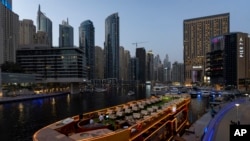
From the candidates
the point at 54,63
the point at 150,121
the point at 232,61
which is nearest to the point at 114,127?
the point at 150,121

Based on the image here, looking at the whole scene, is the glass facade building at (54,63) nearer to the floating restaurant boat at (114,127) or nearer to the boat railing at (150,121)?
the floating restaurant boat at (114,127)

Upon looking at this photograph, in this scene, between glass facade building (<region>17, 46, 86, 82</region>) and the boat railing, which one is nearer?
the boat railing

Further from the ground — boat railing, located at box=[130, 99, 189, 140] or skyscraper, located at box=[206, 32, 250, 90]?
skyscraper, located at box=[206, 32, 250, 90]

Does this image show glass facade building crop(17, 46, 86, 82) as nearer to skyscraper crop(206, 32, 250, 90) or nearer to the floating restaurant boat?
skyscraper crop(206, 32, 250, 90)

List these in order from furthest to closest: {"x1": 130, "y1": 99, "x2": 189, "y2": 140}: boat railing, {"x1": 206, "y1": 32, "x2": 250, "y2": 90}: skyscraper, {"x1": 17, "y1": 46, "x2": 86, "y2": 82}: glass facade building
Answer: {"x1": 206, "y1": 32, "x2": 250, "y2": 90}: skyscraper → {"x1": 17, "y1": 46, "x2": 86, "y2": 82}: glass facade building → {"x1": 130, "y1": 99, "x2": 189, "y2": 140}: boat railing

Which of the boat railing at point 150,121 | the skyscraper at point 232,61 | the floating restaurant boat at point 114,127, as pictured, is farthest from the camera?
the skyscraper at point 232,61

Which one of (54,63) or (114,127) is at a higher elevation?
(54,63)

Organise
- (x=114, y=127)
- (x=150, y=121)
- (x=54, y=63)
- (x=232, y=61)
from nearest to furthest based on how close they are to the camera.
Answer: (x=114, y=127), (x=150, y=121), (x=54, y=63), (x=232, y=61)

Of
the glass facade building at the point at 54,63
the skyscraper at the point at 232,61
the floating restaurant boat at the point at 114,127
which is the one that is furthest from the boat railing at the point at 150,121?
the skyscraper at the point at 232,61

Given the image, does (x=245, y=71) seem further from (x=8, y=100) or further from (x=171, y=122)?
(x=171, y=122)

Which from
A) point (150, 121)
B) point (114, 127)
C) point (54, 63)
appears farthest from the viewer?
point (54, 63)

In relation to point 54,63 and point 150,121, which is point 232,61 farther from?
point 150,121

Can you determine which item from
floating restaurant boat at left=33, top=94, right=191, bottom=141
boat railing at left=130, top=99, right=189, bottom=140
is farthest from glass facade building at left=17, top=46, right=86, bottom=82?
boat railing at left=130, top=99, right=189, bottom=140

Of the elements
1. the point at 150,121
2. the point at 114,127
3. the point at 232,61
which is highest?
the point at 232,61
